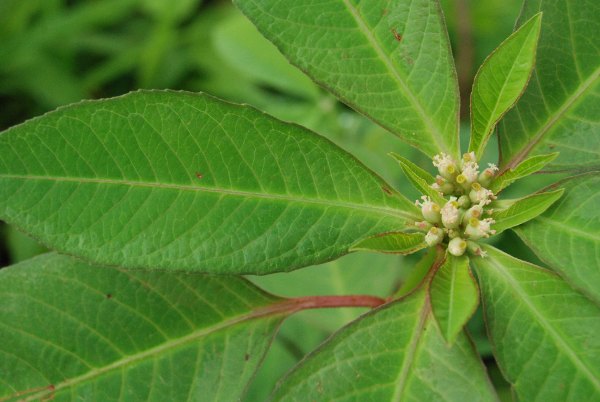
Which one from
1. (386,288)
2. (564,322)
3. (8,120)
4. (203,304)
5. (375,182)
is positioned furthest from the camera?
(8,120)

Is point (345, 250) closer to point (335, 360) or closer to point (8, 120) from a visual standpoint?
point (335, 360)

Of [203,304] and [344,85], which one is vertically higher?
[344,85]

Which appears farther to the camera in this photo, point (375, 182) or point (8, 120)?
point (8, 120)

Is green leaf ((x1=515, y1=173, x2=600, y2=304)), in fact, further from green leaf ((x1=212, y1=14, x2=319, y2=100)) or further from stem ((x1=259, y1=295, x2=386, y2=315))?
green leaf ((x1=212, y1=14, x2=319, y2=100))

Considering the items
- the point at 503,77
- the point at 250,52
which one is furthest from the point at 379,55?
the point at 250,52

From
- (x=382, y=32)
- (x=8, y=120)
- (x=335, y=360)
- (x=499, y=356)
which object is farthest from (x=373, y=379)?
(x=8, y=120)

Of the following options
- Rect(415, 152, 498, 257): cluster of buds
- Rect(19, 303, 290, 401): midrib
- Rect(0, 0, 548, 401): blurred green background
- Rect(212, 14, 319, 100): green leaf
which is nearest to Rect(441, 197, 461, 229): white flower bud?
Rect(415, 152, 498, 257): cluster of buds

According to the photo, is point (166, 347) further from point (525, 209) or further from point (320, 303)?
point (525, 209)

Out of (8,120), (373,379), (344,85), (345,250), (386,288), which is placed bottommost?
(373,379)
